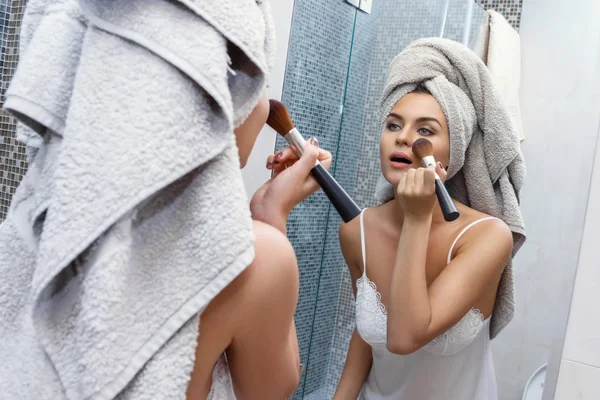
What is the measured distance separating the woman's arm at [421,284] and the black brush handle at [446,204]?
0.02 m

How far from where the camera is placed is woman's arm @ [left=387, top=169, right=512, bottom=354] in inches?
38.1

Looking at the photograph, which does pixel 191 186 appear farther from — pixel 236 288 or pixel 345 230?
pixel 345 230

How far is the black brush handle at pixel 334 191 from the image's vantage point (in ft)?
2.49

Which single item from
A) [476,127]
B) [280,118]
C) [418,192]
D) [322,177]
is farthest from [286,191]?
[476,127]

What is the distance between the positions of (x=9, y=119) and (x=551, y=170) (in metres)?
1.08

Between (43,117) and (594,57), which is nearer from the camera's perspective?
(43,117)

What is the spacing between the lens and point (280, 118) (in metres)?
0.88

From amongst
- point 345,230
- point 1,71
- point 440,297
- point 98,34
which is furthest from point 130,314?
point 1,71

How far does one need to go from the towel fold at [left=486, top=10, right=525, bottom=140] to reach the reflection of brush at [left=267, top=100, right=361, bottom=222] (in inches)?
17.6

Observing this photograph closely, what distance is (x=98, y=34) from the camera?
478 mm

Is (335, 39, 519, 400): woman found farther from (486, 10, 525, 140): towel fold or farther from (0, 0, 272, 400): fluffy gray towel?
(0, 0, 272, 400): fluffy gray towel

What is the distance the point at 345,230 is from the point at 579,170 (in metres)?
0.47

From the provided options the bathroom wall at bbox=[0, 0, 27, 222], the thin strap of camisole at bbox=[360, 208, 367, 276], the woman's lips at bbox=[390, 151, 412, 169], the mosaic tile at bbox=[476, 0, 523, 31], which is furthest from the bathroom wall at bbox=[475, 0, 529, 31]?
the bathroom wall at bbox=[0, 0, 27, 222]

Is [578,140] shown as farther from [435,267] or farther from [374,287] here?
[374,287]
